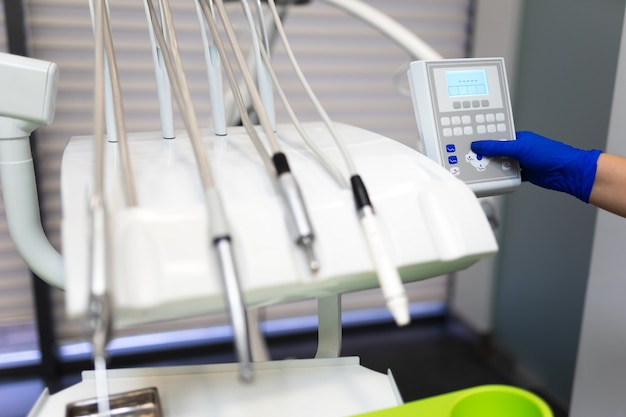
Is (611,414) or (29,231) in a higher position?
(29,231)

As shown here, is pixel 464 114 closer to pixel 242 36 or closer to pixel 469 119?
pixel 469 119

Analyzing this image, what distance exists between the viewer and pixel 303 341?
7.68 feet

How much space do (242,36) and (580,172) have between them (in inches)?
54.6

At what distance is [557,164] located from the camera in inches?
37.7

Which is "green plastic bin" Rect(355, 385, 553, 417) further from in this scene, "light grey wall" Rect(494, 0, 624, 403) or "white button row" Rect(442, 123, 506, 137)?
"light grey wall" Rect(494, 0, 624, 403)

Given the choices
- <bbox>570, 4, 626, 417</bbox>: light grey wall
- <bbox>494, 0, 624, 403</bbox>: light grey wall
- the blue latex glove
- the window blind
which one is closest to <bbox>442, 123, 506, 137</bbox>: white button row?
the blue latex glove

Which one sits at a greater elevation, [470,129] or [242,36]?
[242,36]

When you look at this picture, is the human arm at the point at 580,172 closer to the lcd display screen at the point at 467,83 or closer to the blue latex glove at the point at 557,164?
the blue latex glove at the point at 557,164

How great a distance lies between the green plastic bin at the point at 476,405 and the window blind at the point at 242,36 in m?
1.45

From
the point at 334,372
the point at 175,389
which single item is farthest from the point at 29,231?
the point at 334,372

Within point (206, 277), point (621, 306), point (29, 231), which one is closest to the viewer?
point (206, 277)

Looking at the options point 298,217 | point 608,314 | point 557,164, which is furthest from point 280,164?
point 608,314

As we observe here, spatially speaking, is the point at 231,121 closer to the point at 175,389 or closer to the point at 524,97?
the point at 175,389

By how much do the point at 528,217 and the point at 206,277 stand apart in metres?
1.75
